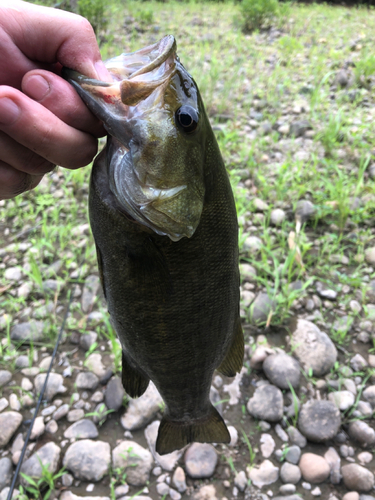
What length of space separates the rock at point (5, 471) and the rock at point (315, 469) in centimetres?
161

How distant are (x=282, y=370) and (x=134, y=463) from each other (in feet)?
3.43

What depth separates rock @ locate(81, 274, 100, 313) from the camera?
2850mm

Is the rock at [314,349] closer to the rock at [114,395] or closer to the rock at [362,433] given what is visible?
the rock at [362,433]

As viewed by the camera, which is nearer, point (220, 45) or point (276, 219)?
point (276, 219)

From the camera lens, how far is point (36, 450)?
2.12 m

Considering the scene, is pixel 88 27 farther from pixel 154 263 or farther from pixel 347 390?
pixel 347 390

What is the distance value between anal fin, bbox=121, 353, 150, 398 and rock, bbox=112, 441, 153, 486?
716mm

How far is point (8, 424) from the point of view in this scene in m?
2.19

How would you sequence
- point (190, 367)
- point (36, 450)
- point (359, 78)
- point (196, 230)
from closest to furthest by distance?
point (196, 230) < point (190, 367) < point (36, 450) < point (359, 78)

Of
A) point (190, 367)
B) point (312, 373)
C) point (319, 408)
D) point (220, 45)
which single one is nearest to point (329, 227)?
point (312, 373)

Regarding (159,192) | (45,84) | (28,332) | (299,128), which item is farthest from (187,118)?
(299,128)

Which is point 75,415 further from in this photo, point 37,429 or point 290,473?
point 290,473

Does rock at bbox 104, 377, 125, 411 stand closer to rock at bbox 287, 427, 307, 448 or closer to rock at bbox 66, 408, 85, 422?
rock at bbox 66, 408, 85, 422

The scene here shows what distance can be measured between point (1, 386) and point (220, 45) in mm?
7008
